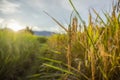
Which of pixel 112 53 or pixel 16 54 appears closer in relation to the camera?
pixel 112 53

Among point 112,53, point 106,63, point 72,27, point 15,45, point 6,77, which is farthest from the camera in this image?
point 15,45

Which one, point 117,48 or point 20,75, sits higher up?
point 117,48

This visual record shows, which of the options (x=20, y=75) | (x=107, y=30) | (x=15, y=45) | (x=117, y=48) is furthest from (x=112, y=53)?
(x=15, y=45)

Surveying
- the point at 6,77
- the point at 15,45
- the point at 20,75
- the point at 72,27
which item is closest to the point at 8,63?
the point at 6,77

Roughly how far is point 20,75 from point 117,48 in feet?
6.30

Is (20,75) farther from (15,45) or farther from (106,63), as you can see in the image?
(106,63)

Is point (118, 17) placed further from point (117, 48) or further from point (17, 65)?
point (17, 65)

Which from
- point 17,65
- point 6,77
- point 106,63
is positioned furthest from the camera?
point 17,65

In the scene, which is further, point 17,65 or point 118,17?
point 17,65

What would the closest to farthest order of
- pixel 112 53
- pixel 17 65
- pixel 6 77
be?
pixel 112 53 → pixel 6 77 → pixel 17 65

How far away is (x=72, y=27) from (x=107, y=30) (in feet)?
1.08

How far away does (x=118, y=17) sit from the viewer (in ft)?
7.91

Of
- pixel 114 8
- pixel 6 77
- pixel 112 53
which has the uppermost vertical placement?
pixel 114 8

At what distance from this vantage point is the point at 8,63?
340 cm
